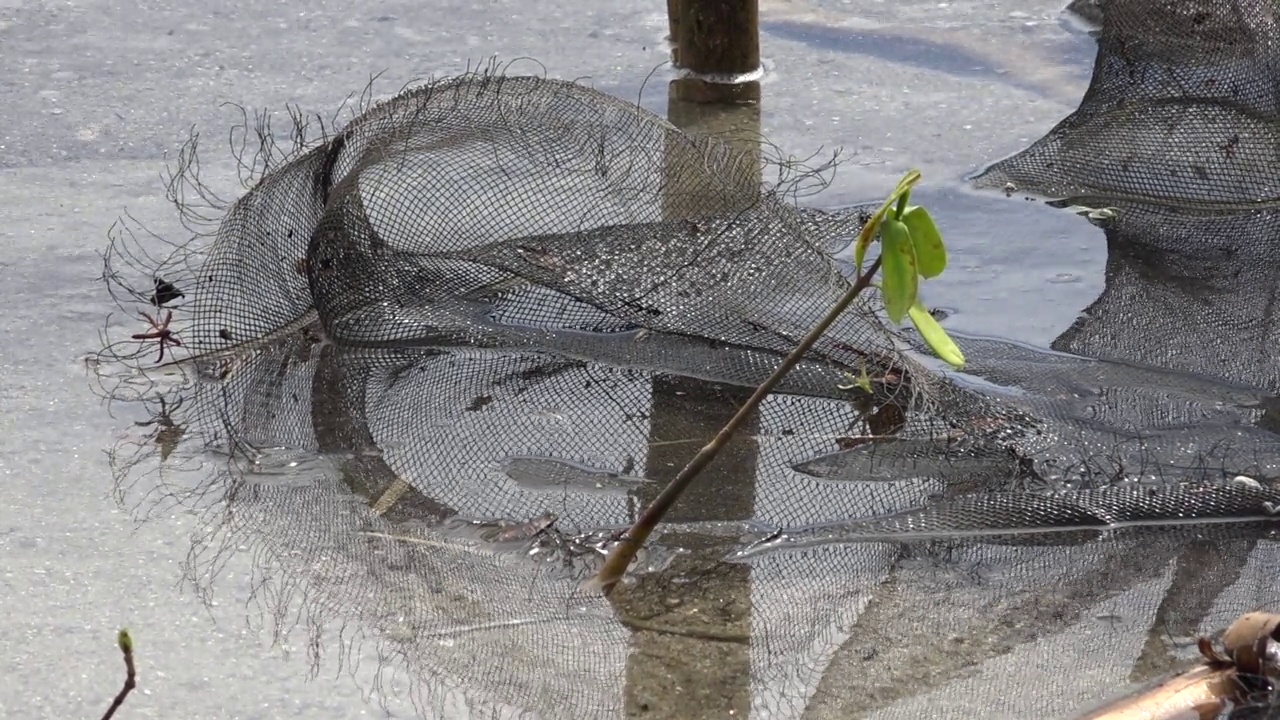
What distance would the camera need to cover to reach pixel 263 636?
2.59 metres

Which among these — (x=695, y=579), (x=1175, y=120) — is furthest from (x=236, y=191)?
(x=1175, y=120)

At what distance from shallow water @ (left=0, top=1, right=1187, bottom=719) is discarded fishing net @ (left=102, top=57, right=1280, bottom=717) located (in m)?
0.02

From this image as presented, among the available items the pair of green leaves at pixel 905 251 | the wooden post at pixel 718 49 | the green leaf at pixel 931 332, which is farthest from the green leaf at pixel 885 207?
the wooden post at pixel 718 49

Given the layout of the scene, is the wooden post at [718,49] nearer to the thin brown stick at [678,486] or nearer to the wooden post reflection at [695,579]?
the wooden post reflection at [695,579]

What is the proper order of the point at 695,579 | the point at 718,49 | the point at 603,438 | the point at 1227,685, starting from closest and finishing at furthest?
the point at 1227,685, the point at 695,579, the point at 603,438, the point at 718,49

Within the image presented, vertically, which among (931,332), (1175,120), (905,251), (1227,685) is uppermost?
(905,251)

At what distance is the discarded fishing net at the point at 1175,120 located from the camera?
14.5 feet

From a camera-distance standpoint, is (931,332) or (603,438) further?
(603,438)

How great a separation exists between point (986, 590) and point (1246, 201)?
2116mm

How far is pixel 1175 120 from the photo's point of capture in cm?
455

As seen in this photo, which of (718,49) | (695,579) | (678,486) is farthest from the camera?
(718,49)

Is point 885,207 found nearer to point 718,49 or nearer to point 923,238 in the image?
point 923,238

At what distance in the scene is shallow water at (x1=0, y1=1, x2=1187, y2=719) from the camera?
8.18 feet

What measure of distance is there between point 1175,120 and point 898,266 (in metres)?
2.75
